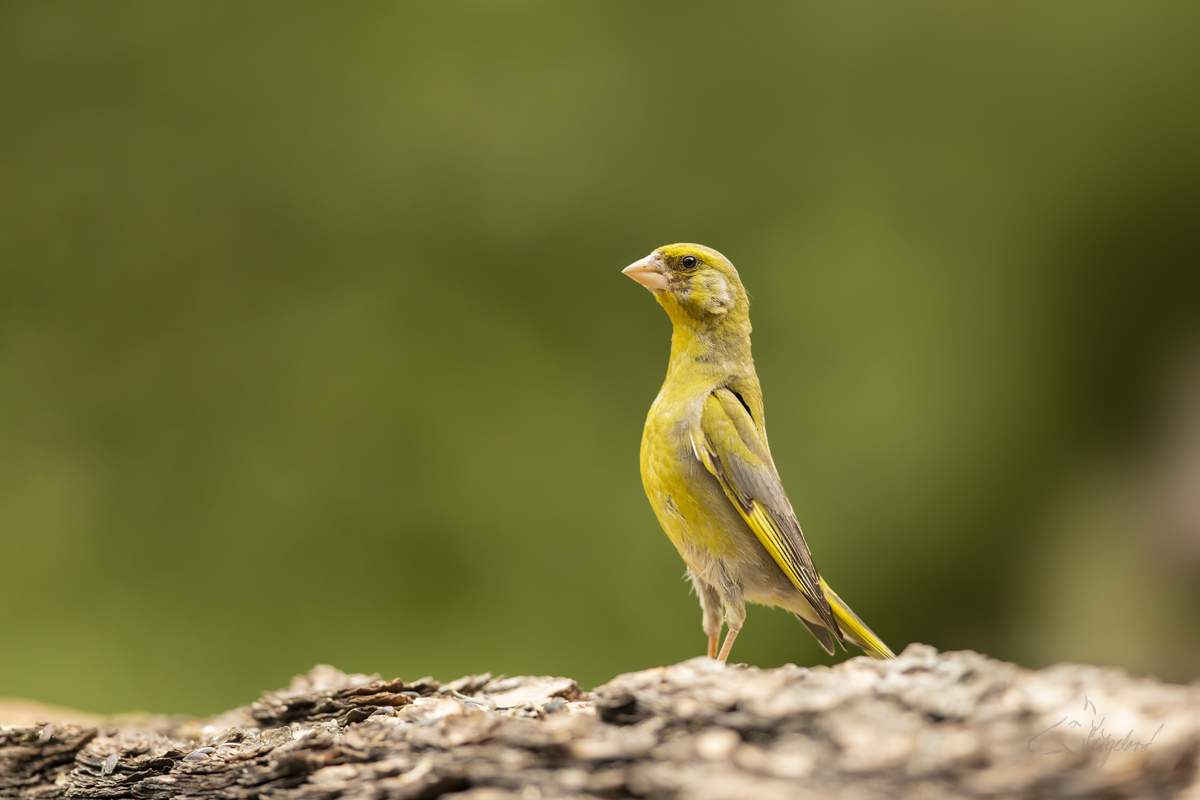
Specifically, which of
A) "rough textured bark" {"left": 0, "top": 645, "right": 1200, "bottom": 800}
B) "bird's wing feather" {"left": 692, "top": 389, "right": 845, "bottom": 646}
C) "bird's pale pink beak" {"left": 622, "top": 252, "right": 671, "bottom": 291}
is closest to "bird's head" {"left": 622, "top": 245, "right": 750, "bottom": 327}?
"bird's pale pink beak" {"left": 622, "top": 252, "right": 671, "bottom": 291}

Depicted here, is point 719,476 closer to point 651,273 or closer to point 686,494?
point 686,494

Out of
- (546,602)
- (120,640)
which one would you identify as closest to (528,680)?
(546,602)

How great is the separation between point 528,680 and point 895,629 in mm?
3284

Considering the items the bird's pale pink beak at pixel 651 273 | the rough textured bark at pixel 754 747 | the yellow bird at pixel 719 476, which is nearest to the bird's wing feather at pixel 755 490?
the yellow bird at pixel 719 476

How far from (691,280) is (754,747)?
5.50ft

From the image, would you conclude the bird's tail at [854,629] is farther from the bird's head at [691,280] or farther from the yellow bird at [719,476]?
the bird's head at [691,280]

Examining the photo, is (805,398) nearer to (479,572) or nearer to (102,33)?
(479,572)

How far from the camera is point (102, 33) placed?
551 cm

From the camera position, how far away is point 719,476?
2611 millimetres

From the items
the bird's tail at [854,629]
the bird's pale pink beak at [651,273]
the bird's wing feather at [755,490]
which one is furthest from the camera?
the bird's pale pink beak at [651,273]

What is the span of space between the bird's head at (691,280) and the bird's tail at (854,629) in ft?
3.12

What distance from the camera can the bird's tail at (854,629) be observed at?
8.94 ft

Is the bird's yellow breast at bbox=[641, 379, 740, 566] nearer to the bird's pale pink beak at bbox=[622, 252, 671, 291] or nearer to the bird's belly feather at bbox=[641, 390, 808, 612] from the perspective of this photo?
the bird's belly feather at bbox=[641, 390, 808, 612]

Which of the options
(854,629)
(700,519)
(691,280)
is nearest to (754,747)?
(700,519)
